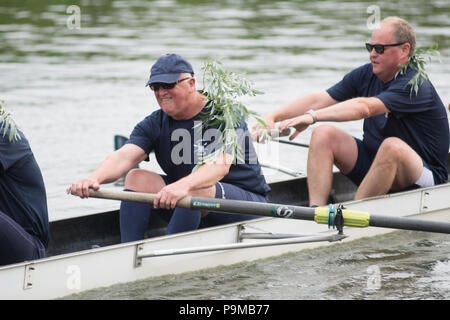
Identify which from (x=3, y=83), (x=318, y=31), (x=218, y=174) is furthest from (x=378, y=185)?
(x=318, y=31)

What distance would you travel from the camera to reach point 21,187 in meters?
5.86

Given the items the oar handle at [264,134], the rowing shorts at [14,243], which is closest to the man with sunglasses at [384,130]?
the oar handle at [264,134]

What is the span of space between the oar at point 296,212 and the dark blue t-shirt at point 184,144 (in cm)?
52

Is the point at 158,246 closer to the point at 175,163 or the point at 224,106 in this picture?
the point at 175,163

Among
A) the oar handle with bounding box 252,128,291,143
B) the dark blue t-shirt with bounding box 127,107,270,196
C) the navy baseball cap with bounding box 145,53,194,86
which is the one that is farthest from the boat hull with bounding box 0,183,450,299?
the navy baseball cap with bounding box 145,53,194,86

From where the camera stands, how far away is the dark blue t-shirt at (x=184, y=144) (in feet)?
21.8

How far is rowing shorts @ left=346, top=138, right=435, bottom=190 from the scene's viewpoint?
311 inches

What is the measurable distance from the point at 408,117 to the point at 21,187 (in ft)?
12.4

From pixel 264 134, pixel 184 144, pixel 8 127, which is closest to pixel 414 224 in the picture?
pixel 264 134

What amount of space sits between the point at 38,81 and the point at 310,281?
11.4 meters

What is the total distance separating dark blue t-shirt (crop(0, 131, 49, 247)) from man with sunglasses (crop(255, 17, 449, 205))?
7.67ft

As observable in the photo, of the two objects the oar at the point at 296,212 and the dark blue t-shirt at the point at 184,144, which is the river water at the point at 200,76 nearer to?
the oar at the point at 296,212
